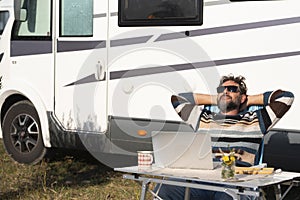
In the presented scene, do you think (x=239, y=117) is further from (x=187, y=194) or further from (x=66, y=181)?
(x=66, y=181)

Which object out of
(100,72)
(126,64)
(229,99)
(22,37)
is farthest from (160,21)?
(22,37)

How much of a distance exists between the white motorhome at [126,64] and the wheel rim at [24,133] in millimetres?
11

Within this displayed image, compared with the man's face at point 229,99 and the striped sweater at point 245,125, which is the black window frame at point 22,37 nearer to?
the striped sweater at point 245,125

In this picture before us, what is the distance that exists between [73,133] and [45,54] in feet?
3.02

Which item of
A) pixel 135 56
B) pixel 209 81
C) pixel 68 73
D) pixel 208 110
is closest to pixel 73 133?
pixel 68 73

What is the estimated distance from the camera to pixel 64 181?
7156 mm

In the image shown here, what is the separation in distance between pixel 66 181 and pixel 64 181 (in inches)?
0.8

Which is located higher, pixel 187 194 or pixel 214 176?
pixel 214 176

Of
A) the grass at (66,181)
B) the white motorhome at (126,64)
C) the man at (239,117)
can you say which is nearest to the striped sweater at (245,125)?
the man at (239,117)

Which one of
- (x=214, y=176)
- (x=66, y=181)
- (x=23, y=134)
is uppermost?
(x=214, y=176)

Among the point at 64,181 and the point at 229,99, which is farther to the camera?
the point at 64,181

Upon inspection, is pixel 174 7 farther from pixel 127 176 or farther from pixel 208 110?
pixel 127 176

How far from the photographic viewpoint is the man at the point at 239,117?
5.16 m

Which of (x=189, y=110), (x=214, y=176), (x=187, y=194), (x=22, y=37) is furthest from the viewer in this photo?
(x=22, y=37)
